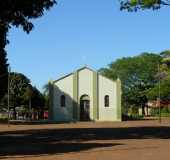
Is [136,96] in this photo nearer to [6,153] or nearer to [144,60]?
[144,60]

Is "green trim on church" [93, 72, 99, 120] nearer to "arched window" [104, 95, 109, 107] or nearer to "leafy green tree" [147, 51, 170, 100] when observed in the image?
"arched window" [104, 95, 109, 107]

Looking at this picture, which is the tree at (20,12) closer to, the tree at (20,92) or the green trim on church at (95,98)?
the green trim on church at (95,98)

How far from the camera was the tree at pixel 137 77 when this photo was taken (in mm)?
127875

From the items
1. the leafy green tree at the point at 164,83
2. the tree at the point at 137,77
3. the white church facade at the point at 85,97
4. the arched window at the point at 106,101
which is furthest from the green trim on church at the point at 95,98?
the tree at the point at 137,77

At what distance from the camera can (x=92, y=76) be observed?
85562mm

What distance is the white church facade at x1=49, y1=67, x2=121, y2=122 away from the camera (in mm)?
85125

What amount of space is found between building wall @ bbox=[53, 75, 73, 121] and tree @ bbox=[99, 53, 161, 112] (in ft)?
136

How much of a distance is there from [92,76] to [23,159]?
64.5 metres

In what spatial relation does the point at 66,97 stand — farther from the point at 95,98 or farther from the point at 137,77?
the point at 137,77

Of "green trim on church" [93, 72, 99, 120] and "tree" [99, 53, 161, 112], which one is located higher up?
"tree" [99, 53, 161, 112]

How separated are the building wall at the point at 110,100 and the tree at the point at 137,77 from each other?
4023cm

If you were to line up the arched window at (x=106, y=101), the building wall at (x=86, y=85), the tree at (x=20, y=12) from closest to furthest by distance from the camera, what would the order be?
the tree at (x=20, y=12) < the arched window at (x=106, y=101) < the building wall at (x=86, y=85)

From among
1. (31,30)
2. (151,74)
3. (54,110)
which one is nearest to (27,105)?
(54,110)

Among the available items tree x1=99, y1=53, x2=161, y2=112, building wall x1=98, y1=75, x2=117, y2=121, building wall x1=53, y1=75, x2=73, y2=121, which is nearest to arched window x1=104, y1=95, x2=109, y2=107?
building wall x1=98, y1=75, x2=117, y2=121
